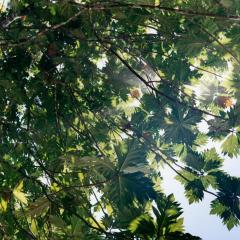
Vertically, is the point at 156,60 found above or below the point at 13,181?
above

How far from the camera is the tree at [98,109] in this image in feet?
8.54

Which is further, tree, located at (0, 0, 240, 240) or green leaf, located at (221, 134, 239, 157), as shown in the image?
green leaf, located at (221, 134, 239, 157)

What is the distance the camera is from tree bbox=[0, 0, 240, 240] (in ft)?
8.54

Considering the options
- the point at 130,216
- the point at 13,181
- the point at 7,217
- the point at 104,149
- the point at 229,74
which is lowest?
the point at 130,216

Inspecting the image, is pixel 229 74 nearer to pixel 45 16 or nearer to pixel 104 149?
pixel 104 149

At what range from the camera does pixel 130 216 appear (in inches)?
68.2

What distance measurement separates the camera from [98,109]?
429 cm

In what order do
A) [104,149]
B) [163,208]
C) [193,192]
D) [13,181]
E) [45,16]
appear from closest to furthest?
[163,208], [13,181], [193,192], [45,16], [104,149]

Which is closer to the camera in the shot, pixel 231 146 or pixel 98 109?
pixel 231 146

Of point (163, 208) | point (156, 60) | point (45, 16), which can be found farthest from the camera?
point (156, 60)

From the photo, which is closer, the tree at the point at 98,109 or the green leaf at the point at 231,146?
the tree at the point at 98,109

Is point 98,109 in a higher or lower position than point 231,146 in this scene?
higher

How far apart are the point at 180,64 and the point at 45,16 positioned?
1.55 meters

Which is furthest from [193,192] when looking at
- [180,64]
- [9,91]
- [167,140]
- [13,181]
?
[9,91]
